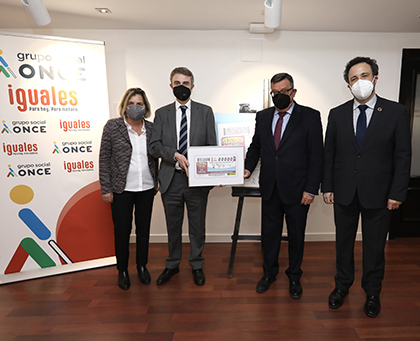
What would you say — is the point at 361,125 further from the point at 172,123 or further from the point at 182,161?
the point at 172,123

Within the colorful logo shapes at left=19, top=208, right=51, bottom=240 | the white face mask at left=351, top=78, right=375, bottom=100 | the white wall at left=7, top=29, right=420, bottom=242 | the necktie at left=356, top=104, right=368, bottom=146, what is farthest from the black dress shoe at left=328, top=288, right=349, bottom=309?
the colorful logo shapes at left=19, top=208, right=51, bottom=240

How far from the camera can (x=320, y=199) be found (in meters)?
3.58

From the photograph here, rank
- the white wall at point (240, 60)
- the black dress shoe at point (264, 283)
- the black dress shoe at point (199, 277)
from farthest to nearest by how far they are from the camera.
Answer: the white wall at point (240, 60) < the black dress shoe at point (199, 277) < the black dress shoe at point (264, 283)

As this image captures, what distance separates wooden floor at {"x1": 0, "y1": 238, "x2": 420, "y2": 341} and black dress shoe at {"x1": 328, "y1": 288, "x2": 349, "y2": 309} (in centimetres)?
4

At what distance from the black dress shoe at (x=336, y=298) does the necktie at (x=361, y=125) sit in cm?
118

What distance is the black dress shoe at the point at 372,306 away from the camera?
2064 millimetres

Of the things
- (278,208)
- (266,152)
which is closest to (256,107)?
(266,152)

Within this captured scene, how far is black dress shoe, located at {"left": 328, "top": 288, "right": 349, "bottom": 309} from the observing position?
2.17m

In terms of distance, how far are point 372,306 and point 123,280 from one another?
2.03 meters

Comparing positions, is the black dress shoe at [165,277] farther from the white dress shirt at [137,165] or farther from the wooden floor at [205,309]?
the white dress shirt at [137,165]

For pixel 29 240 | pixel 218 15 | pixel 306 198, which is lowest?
pixel 29 240

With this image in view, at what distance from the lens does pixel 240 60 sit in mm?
3355

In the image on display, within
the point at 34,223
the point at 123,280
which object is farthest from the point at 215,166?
the point at 34,223

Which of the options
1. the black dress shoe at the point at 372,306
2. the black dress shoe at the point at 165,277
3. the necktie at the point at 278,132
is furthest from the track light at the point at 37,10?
the black dress shoe at the point at 372,306
